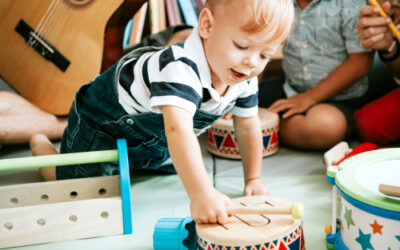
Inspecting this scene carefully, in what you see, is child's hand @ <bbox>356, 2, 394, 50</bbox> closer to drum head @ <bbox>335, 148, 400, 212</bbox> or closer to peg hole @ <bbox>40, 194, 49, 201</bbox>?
drum head @ <bbox>335, 148, 400, 212</bbox>

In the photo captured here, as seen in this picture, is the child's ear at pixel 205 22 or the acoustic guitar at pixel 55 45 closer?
the child's ear at pixel 205 22

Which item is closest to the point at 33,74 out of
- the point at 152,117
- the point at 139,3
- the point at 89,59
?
the point at 89,59

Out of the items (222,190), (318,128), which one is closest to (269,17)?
(222,190)

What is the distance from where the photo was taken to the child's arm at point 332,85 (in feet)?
3.81

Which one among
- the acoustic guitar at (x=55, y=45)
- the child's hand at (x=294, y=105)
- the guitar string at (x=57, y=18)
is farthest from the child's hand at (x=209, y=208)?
the guitar string at (x=57, y=18)

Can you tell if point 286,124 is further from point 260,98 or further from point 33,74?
point 33,74

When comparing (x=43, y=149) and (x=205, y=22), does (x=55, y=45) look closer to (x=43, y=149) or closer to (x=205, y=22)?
(x=43, y=149)

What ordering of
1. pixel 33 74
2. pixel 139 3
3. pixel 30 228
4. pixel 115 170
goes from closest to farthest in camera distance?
pixel 30 228 → pixel 115 170 → pixel 139 3 → pixel 33 74

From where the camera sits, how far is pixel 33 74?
1283 mm

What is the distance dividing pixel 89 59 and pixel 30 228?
63 cm

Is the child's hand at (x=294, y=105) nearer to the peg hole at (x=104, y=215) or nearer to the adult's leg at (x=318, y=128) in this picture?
the adult's leg at (x=318, y=128)

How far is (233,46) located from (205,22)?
0.08 m

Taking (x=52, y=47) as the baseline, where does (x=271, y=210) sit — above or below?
above

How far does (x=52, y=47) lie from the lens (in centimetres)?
126
